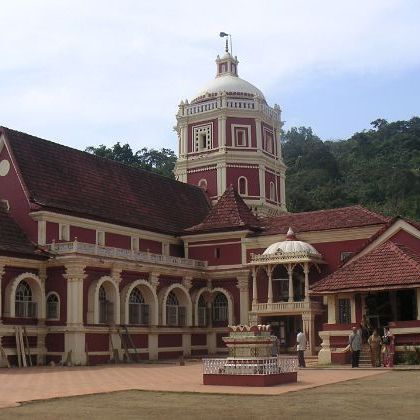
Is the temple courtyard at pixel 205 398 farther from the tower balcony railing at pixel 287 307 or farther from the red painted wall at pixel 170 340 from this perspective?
the red painted wall at pixel 170 340

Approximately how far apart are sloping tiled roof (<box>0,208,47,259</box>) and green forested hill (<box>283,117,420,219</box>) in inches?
1827

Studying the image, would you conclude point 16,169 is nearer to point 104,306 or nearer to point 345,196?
point 104,306

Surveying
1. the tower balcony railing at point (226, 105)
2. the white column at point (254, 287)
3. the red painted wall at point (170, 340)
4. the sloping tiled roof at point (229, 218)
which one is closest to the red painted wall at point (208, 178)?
the tower balcony railing at point (226, 105)

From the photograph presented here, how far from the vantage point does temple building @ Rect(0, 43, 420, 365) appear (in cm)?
2969

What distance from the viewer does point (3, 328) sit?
3103 centimetres

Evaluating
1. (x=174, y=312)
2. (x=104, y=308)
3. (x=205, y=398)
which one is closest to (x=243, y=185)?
(x=174, y=312)

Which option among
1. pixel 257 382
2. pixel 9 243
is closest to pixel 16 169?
pixel 9 243

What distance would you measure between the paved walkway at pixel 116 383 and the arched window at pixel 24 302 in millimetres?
5810

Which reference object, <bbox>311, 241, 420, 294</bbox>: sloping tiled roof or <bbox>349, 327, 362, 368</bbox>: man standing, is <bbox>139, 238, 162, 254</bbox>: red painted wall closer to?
<bbox>311, 241, 420, 294</bbox>: sloping tiled roof

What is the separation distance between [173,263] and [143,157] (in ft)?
209

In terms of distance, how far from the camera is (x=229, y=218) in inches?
1674

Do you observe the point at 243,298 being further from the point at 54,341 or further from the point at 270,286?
the point at 54,341

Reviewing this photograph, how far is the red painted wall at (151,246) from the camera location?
40.5 metres

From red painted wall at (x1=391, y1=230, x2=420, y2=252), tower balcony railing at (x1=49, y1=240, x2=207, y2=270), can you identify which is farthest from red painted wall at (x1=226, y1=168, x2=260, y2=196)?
red painted wall at (x1=391, y1=230, x2=420, y2=252)
